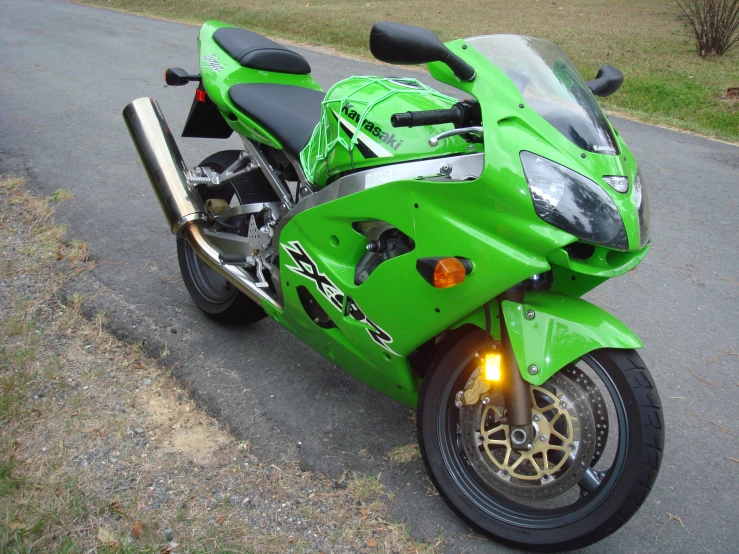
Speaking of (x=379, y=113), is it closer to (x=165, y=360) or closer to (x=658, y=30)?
(x=165, y=360)

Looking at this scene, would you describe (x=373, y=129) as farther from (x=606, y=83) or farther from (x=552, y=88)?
(x=606, y=83)

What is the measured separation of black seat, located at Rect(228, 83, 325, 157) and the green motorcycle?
27mm

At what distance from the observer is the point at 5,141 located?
6027 millimetres

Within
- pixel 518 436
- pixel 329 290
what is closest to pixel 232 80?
pixel 329 290

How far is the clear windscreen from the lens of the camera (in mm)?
2117

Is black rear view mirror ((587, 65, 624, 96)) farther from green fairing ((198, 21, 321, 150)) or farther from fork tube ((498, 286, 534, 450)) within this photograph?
green fairing ((198, 21, 321, 150))

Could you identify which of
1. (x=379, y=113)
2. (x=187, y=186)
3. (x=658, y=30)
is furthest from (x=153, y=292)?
(x=658, y=30)

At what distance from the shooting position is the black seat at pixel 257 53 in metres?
3.37

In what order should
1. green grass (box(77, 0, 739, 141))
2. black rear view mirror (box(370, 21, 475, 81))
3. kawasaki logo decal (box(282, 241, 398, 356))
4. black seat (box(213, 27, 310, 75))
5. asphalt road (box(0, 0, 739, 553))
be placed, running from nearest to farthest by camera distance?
black rear view mirror (box(370, 21, 475, 81)) < kawasaki logo decal (box(282, 241, 398, 356)) < asphalt road (box(0, 0, 739, 553)) < black seat (box(213, 27, 310, 75)) < green grass (box(77, 0, 739, 141))

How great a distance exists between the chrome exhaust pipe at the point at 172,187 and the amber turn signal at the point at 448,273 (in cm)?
119

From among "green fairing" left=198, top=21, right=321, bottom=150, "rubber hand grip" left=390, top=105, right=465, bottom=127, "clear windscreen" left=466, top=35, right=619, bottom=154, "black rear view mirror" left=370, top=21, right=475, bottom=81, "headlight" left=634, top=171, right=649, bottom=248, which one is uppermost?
"black rear view mirror" left=370, top=21, right=475, bottom=81

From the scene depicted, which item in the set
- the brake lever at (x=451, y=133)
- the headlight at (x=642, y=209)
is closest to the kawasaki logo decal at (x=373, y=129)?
the brake lever at (x=451, y=133)

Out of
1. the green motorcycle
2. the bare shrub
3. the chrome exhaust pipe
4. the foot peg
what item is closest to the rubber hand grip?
the green motorcycle

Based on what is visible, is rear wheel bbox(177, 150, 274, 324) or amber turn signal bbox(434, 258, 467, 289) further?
rear wheel bbox(177, 150, 274, 324)
